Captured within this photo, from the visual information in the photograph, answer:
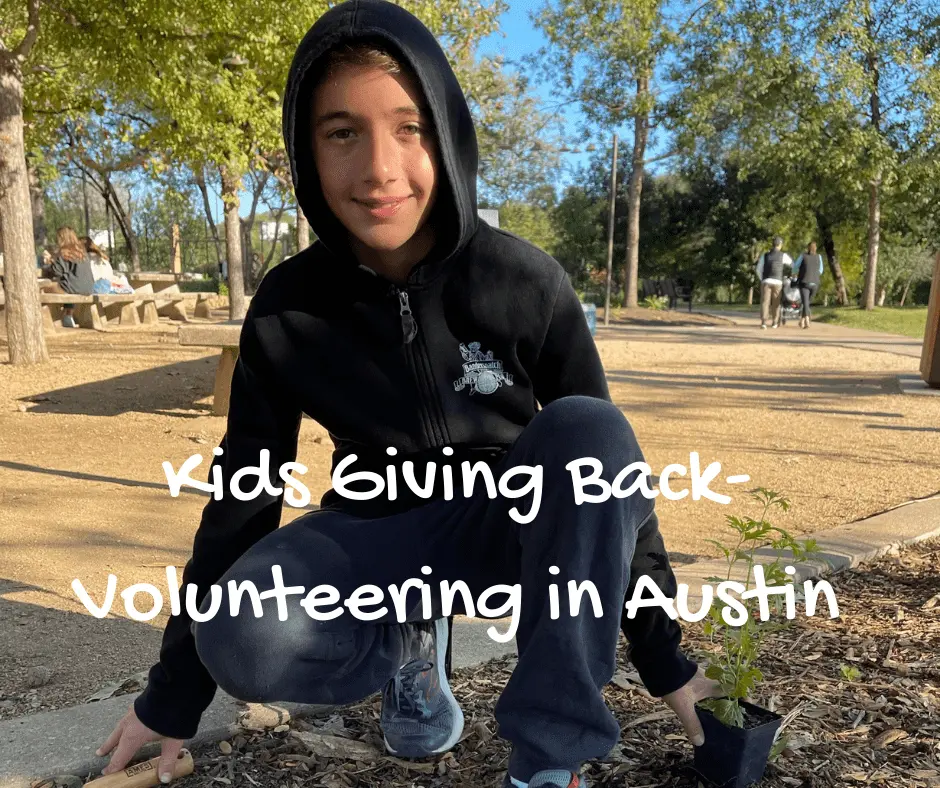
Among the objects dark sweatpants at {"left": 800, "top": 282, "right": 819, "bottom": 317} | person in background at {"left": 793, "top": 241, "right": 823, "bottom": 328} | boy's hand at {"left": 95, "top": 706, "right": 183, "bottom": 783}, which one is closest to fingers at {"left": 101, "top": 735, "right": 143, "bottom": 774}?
boy's hand at {"left": 95, "top": 706, "right": 183, "bottom": 783}

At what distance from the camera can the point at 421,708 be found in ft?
6.37

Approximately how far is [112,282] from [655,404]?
34.9 ft

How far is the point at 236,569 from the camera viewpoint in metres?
1.70

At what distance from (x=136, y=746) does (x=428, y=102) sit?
4.51 feet

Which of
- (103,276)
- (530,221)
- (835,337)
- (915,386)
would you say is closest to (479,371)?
(915,386)

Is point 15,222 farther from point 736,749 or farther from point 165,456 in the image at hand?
point 736,749

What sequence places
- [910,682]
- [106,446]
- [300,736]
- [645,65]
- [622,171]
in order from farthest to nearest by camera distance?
[622,171] → [645,65] → [106,446] → [910,682] → [300,736]

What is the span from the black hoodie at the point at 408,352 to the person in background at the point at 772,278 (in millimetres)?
16487

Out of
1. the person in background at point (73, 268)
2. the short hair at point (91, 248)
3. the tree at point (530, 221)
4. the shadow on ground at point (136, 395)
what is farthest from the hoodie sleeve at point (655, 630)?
the tree at point (530, 221)

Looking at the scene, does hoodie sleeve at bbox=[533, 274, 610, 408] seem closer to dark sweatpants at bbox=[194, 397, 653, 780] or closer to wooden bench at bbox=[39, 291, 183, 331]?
dark sweatpants at bbox=[194, 397, 653, 780]

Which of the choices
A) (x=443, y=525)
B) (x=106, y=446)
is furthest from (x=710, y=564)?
(x=106, y=446)

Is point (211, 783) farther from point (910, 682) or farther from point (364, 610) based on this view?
point (910, 682)

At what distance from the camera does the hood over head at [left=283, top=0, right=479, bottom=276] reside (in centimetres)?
171

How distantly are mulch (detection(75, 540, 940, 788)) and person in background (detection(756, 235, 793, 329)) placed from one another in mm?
15947
